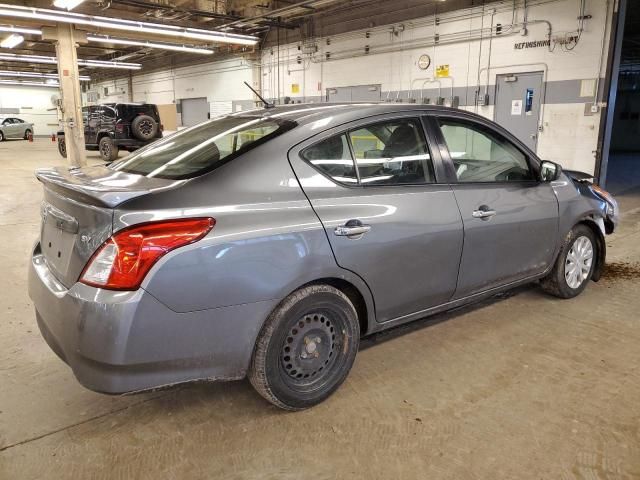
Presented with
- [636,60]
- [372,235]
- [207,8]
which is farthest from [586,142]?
[636,60]

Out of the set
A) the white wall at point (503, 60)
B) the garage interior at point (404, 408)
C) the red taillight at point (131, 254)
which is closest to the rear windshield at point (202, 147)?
the red taillight at point (131, 254)

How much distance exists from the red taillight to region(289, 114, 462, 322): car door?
695 mm

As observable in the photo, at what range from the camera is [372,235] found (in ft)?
8.02

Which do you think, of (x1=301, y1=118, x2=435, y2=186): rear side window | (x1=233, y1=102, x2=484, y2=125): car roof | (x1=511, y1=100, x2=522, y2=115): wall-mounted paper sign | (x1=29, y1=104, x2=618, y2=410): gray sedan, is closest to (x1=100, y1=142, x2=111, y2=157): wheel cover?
(x1=511, y1=100, x2=522, y2=115): wall-mounted paper sign

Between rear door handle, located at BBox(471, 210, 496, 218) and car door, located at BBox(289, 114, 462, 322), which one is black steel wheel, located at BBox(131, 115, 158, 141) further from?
rear door handle, located at BBox(471, 210, 496, 218)

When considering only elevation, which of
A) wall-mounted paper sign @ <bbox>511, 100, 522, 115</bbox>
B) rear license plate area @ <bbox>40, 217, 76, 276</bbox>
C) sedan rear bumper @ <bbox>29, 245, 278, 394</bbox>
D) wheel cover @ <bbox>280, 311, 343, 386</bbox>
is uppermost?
wall-mounted paper sign @ <bbox>511, 100, 522, 115</bbox>

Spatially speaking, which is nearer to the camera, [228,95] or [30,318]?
[30,318]

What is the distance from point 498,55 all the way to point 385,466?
10336 mm

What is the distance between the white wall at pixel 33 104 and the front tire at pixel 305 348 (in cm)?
3807

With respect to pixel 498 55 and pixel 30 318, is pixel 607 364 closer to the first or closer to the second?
pixel 30 318

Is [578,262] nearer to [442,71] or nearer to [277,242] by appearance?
[277,242]

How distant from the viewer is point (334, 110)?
2.61 meters

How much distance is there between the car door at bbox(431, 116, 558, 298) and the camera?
2.91 meters

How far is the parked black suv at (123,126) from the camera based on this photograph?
14.9 metres
